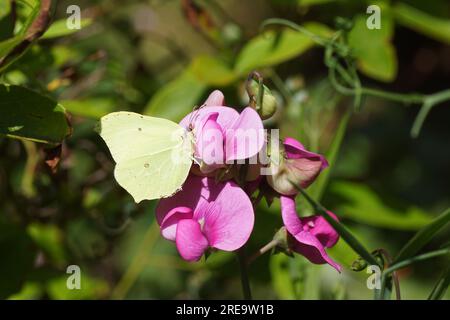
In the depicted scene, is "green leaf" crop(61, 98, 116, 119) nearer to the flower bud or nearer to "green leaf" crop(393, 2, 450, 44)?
the flower bud

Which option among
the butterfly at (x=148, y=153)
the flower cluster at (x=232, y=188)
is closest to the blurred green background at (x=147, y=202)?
the butterfly at (x=148, y=153)

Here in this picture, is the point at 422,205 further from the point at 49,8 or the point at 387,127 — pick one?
the point at 49,8

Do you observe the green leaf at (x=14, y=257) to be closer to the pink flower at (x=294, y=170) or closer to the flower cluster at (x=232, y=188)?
the flower cluster at (x=232, y=188)

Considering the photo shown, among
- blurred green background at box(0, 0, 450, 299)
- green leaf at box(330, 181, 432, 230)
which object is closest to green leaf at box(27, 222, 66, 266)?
blurred green background at box(0, 0, 450, 299)

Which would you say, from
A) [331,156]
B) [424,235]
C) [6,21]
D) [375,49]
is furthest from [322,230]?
[375,49]

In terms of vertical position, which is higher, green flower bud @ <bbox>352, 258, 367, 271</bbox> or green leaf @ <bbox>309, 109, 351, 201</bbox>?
green leaf @ <bbox>309, 109, 351, 201</bbox>

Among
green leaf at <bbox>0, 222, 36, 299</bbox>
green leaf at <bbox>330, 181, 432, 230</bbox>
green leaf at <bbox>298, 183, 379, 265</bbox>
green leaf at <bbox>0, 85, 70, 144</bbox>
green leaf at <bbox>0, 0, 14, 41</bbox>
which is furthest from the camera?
green leaf at <bbox>330, 181, 432, 230</bbox>
